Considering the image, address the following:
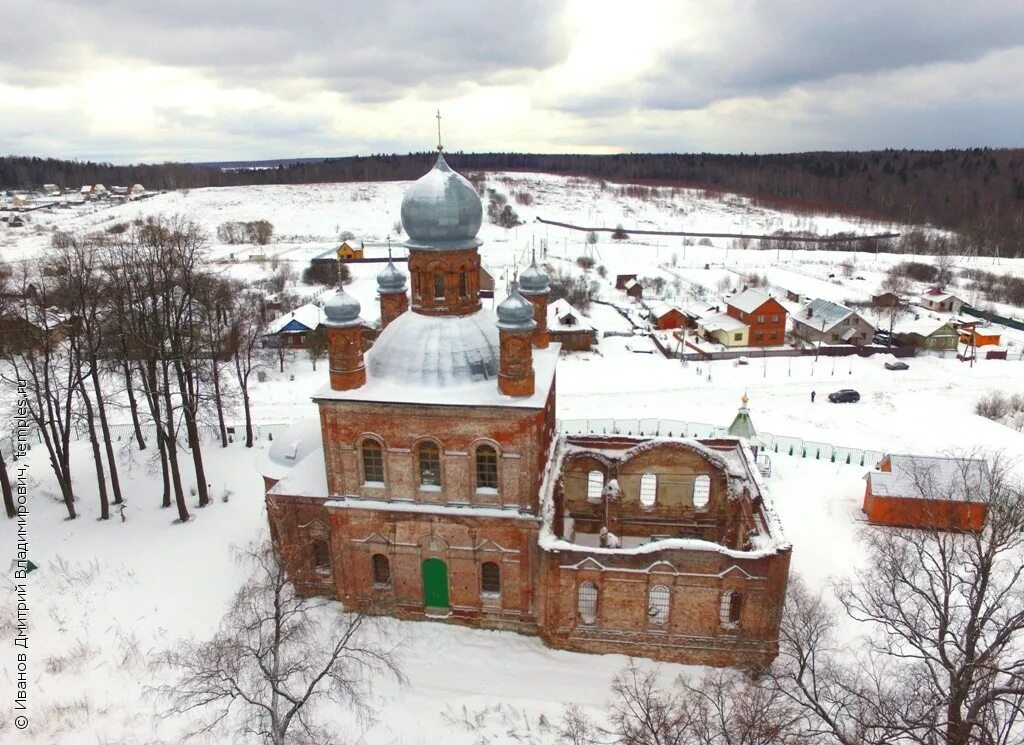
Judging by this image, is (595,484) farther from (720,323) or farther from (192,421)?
(720,323)

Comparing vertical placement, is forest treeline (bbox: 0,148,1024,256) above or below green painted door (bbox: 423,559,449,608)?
above

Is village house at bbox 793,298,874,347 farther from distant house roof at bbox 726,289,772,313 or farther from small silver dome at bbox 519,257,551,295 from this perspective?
small silver dome at bbox 519,257,551,295

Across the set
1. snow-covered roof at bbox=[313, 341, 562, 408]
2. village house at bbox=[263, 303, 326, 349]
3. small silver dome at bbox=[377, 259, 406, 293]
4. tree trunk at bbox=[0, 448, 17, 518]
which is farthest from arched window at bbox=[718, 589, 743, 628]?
village house at bbox=[263, 303, 326, 349]

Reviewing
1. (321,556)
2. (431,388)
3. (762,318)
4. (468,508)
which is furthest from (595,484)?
(762,318)

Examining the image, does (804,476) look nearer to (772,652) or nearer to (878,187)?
(772,652)

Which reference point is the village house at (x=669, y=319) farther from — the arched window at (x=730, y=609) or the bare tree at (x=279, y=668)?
the bare tree at (x=279, y=668)

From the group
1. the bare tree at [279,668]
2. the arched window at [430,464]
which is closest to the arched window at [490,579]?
the arched window at [430,464]
